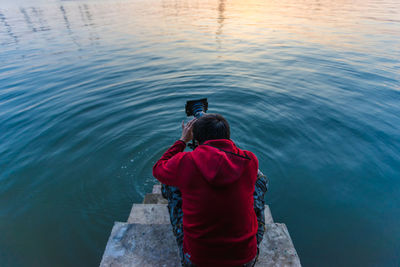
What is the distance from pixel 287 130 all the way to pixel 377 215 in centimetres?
309

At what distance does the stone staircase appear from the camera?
2.49 metres

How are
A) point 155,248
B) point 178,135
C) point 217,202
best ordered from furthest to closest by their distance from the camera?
point 178,135, point 155,248, point 217,202

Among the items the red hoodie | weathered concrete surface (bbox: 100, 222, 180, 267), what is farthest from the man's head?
weathered concrete surface (bbox: 100, 222, 180, 267)

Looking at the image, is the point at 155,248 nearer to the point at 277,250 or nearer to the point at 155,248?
the point at 155,248

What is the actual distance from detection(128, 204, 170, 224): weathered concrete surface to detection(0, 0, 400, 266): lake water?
1.10 m

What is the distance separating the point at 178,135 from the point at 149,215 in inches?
137

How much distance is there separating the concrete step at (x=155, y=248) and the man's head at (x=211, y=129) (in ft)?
4.85

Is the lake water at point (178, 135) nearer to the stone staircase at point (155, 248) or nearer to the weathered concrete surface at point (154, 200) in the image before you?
the weathered concrete surface at point (154, 200)

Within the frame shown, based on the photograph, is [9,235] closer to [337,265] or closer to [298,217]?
[298,217]

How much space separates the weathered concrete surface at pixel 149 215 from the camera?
3.27m

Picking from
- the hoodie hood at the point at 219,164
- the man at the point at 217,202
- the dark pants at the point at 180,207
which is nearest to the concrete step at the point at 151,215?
the dark pants at the point at 180,207

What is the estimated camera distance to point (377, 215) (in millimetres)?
4215

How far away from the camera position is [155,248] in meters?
2.64

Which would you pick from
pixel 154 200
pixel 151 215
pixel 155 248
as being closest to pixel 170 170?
pixel 155 248
